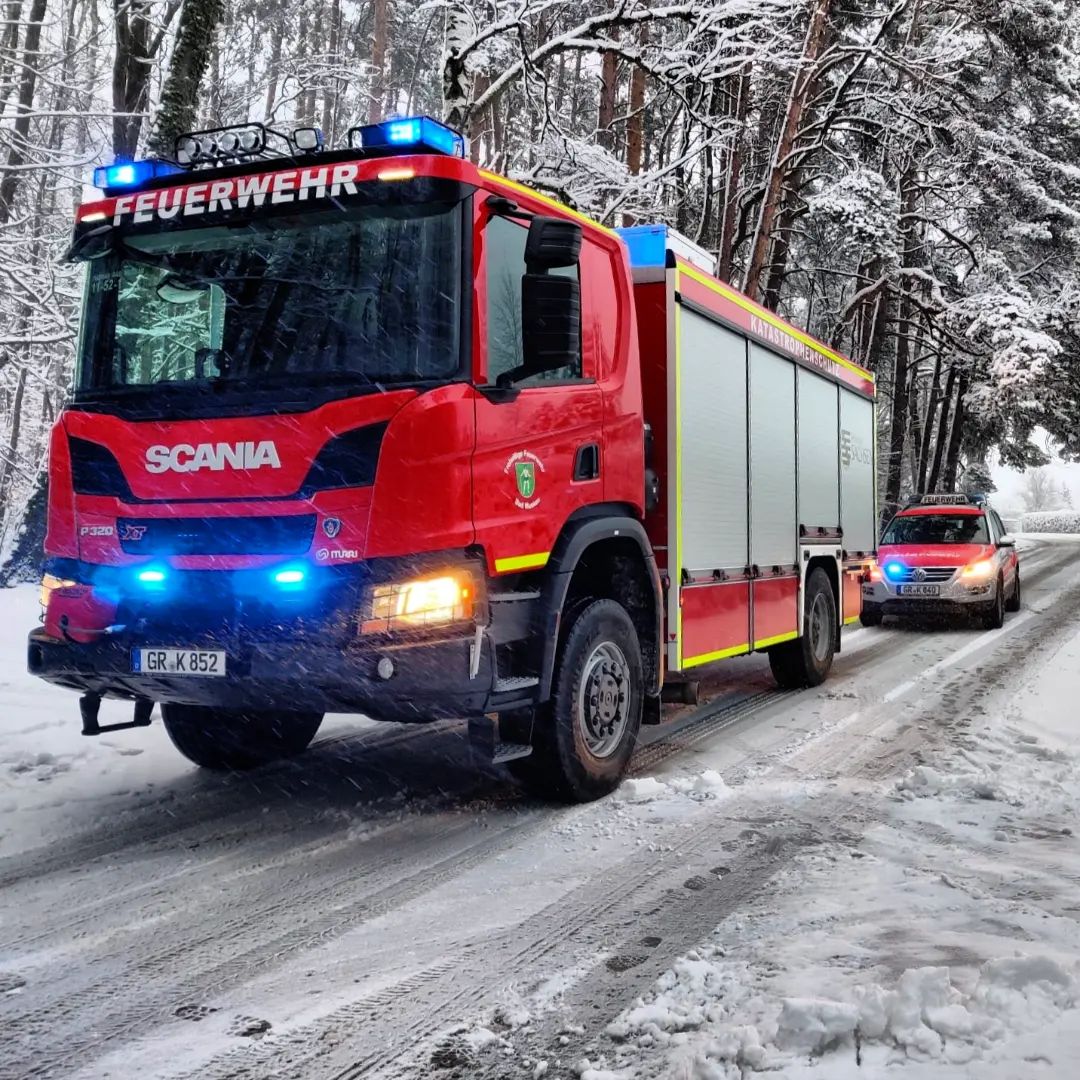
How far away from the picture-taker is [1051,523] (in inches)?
2084

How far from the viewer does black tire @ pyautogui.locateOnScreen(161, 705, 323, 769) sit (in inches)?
229

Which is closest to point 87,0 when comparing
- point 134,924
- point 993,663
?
point 993,663

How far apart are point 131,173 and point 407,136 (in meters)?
1.49

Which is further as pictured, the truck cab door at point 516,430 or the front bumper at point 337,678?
the truck cab door at point 516,430

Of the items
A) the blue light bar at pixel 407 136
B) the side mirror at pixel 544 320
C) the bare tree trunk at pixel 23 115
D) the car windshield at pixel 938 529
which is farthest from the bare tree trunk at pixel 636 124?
the side mirror at pixel 544 320

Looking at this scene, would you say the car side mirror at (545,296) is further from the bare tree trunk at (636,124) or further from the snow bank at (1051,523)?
the snow bank at (1051,523)

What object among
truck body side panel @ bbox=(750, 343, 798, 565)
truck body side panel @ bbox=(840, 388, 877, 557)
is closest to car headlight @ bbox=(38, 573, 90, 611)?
truck body side panel @ bbox=(750, 343, 798, 565)

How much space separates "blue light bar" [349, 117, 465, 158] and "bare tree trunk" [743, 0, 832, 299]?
38.6 feet

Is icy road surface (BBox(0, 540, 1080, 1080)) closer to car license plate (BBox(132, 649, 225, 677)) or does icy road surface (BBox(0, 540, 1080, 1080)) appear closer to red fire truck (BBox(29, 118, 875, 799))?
red fire truck (BBox(29, 118, 875, 799))

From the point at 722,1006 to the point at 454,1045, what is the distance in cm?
77

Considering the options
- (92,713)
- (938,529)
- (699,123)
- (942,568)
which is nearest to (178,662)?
(92,713)

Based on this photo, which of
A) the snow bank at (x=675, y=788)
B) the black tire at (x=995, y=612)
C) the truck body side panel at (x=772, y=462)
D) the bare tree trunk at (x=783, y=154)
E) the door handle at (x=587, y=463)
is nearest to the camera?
the door handle at (x=587, y=463)

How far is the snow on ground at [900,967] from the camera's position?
8.85 ft

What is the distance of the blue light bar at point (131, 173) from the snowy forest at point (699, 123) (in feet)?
17.0
